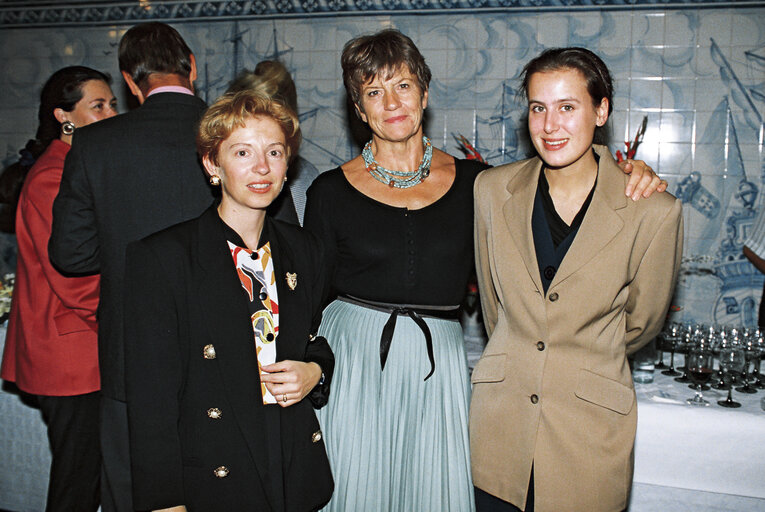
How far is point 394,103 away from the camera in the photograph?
2.17 m

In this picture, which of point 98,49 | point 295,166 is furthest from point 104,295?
point 98,49

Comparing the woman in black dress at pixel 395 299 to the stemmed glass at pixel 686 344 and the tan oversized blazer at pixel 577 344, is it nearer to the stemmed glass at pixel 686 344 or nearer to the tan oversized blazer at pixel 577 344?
the tan oversized blazer at pixel 577 344

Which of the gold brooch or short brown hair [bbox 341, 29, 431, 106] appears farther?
short brown hair [bbox 341, 29, 431, 106]

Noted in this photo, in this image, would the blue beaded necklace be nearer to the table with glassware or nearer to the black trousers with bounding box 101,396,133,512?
the black trousers with bounding box 101,396,133,512

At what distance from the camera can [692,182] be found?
14.5 ft

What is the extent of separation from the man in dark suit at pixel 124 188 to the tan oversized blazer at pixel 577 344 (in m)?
1.00

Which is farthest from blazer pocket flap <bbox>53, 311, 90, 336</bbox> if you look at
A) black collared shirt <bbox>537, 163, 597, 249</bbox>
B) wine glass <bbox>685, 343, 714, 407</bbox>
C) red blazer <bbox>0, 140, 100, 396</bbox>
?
wine glass <bbox>685, 343, 714, 407</bbox>

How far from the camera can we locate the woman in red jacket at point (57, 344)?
2.56 metres

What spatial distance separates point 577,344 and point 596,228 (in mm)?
326

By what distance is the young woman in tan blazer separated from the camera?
5.97 feet

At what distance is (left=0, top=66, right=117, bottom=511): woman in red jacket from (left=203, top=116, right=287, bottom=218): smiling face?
1163 mm

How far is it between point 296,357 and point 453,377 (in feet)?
Result: 1.95

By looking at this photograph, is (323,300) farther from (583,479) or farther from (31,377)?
(31,377)

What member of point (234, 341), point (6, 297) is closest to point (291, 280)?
point (234, 341)
